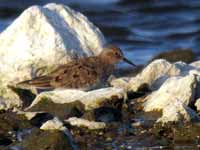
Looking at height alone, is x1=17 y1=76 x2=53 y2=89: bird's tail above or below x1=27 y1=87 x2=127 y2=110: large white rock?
above

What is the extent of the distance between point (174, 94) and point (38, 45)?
1.49 metres

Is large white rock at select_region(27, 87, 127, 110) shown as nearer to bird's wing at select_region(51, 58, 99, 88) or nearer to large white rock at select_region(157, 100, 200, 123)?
bird's wing at select_region(51, 58, 99, 88)

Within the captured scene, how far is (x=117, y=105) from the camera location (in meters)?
8.57

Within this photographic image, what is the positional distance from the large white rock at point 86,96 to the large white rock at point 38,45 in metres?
0.38

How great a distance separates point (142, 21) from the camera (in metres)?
17.0

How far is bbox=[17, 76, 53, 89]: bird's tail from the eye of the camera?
892 cm

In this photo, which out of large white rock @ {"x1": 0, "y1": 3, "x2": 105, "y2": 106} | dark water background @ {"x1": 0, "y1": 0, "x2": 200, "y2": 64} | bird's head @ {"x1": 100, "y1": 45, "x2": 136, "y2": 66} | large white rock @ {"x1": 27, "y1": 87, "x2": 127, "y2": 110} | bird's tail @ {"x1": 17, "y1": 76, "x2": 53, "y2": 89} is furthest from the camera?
dark water background @ {"x1": 0, "y1": 0, "x2": 200, "y2": 64}

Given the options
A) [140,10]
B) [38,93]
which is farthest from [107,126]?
[140,10]

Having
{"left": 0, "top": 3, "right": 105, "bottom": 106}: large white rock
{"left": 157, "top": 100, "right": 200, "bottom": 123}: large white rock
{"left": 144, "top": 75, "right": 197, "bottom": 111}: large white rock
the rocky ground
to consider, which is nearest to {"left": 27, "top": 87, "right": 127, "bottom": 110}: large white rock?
the rocky ground

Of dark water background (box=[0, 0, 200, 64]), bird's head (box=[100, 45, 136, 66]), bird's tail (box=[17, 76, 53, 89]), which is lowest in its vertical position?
dark water background (box=[0, 0, 200, 64])

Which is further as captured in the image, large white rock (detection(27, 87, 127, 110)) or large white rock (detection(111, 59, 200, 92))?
large white rock (detection(111, 59, 200, 92))

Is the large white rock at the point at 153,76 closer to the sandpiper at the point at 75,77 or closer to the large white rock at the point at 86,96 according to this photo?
the sandpiper at the point at 75,77

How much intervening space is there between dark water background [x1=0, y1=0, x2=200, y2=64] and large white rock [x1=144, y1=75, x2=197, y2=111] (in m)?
4.79

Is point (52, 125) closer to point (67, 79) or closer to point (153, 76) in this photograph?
point (67, 79)
